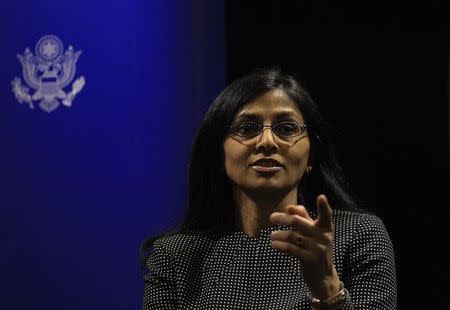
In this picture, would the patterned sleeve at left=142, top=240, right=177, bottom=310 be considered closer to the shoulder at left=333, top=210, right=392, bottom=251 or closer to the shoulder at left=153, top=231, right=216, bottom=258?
the shoulder at left=153, top=231, right=216, bottom=258

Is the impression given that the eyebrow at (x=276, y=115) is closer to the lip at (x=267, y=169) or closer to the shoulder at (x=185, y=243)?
the lip at (x=267, y=169)

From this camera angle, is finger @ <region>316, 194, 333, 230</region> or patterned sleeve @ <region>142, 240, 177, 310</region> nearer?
finger @ <region>316, 194, 333, 230</region>

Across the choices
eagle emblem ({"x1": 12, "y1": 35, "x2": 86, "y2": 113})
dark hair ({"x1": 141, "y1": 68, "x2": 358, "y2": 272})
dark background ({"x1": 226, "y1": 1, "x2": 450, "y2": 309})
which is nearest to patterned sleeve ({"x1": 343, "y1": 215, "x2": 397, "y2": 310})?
dark hair ({"x1": 141, "y1": 68, "x2": 358, "y2": 272})

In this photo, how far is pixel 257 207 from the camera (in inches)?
67.6

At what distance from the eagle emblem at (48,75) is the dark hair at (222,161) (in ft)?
1.99

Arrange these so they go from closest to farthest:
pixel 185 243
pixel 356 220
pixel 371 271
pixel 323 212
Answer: pixel 323 212, pixel 371 271, pixel 356 220, pixel 185 243

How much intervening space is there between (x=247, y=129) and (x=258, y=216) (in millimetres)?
200

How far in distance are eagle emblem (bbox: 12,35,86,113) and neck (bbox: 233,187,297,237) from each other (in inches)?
28.7

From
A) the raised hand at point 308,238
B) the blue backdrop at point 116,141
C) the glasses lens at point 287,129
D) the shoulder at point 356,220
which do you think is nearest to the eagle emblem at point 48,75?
the blue backdrop at point 116,141

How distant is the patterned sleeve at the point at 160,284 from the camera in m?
1.70

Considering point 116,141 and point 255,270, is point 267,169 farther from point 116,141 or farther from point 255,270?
point 116,141

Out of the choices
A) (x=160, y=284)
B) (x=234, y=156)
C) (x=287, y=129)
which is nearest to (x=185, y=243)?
(x=160, y=284)

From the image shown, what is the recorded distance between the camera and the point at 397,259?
8.09 feet

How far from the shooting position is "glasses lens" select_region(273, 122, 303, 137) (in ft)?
5.45
